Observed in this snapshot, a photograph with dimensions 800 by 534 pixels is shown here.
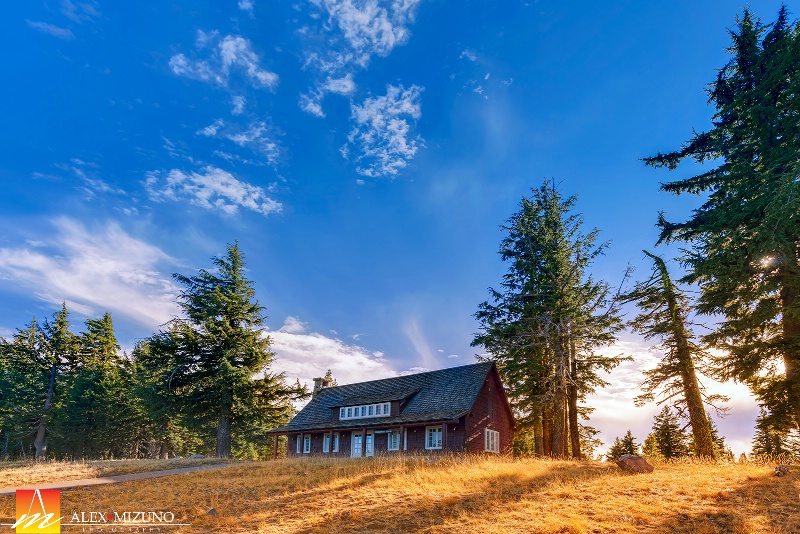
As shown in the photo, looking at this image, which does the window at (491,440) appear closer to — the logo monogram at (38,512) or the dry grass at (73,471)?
the dry grass at (73,471)

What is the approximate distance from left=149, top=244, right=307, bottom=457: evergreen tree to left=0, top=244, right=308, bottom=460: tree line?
8 cm

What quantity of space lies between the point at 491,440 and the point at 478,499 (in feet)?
62.9

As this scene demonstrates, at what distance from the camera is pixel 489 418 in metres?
32.2

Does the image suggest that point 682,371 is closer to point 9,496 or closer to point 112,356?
point 9,496

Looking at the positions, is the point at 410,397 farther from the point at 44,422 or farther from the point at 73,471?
the point at 44,422

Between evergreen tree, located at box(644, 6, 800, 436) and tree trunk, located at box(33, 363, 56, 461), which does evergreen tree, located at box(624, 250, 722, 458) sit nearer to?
evergreen tree, located at box(644, 6, 800, 436)

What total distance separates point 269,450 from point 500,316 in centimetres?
5381

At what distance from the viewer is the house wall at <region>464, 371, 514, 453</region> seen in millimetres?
30031

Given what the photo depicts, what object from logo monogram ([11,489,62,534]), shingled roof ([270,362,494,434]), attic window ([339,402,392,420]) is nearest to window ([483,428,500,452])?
shingled roof ([270,362,494,434])

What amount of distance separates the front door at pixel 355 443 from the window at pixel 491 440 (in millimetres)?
10100

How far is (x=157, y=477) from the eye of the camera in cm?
2248

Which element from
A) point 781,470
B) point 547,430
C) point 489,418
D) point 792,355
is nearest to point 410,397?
point 489,418

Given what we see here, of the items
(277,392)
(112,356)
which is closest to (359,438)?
(277,392)

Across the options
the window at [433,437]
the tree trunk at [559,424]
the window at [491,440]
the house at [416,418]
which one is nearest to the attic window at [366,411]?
the house at [416,418]
